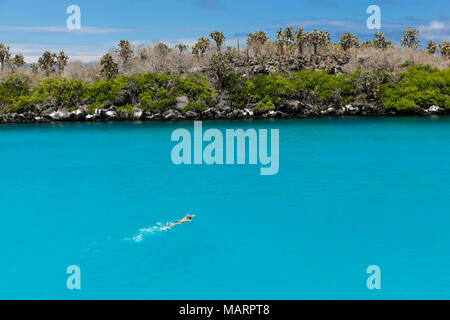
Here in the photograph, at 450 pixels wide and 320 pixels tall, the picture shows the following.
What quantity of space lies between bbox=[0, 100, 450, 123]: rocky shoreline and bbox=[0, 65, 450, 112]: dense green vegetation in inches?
47.5

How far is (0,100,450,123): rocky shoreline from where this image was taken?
6912 cm

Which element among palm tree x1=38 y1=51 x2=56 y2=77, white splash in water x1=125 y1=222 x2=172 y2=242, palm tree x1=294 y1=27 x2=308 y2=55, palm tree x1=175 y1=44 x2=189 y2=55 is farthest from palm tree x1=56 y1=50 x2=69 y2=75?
white splash in water x1=125 y1=222 x2=172 y2=242

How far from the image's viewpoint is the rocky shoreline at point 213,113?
69.1m

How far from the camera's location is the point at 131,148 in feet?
142

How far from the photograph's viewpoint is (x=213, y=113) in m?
70.1

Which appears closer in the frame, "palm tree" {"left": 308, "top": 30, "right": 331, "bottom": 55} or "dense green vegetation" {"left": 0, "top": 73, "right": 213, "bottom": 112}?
"dense green vegetation" {"left": 0, "top": 73, "right": 213, "bottom": 112}

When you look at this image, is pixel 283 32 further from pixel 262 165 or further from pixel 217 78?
pixel 262 165

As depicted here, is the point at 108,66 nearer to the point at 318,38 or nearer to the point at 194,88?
the point at 194,88

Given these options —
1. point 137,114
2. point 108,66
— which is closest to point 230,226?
point 137,114

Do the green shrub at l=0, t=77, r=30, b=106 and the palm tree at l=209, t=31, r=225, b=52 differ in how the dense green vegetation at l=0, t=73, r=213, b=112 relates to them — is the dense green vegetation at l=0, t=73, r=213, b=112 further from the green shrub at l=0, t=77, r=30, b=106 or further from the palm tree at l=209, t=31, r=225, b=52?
the palm tree at l=209, t=31, r=225, b=52

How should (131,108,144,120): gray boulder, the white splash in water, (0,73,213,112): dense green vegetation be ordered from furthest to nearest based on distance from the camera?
(0,73,213,112): dense green vegetation, (131,108,144,120): gray boulder, the white splash in water

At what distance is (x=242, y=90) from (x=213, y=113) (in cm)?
762

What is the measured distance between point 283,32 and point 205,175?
68.5 metres
